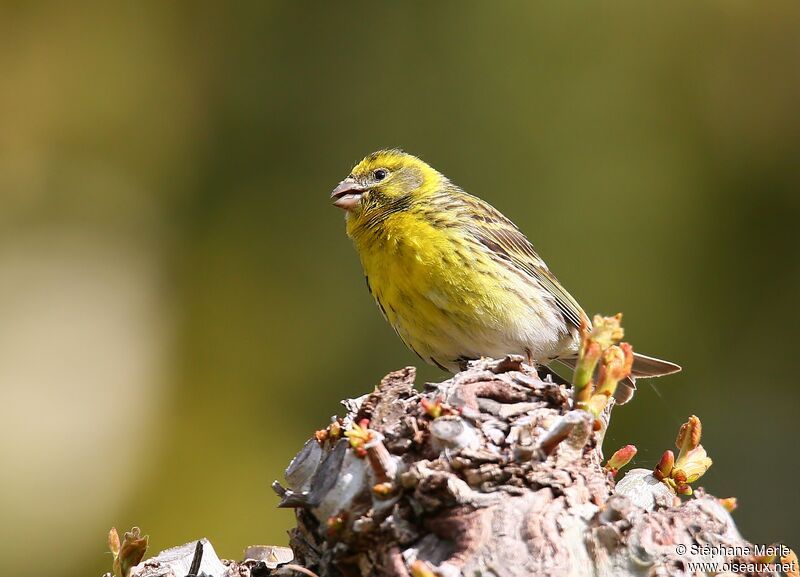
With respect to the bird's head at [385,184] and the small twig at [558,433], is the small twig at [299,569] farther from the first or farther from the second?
the bird's head at [385,184]

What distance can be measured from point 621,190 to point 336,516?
496cm

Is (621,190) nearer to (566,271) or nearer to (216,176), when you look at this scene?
(566,271)

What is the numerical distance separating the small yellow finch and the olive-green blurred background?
58.1 inches

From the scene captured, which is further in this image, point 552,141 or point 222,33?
point 222,33

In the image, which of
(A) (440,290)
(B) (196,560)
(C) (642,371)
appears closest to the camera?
(B) (196,560)

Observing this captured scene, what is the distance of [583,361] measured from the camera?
8.68 ft

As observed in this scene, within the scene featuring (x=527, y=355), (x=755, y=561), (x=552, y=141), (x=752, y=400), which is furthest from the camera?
(x=552, y=141)

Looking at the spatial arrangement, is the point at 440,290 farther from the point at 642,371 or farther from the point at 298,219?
the point at 298,219

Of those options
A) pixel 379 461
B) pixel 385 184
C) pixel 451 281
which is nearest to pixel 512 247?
pixel 385 184

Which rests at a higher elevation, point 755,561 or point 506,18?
point 506,18

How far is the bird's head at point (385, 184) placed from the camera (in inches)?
215

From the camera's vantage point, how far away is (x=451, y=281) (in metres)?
4.84

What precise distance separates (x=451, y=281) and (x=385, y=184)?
0.98 meters

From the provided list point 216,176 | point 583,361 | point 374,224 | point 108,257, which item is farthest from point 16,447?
point 583,361
